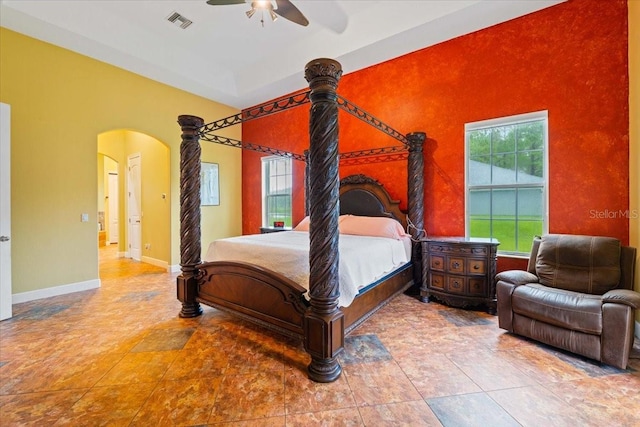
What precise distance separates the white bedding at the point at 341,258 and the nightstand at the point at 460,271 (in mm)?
488

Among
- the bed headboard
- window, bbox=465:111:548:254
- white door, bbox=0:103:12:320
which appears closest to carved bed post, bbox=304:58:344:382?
the bed headboard

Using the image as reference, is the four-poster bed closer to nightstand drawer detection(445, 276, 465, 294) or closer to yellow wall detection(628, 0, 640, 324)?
nightstand drawer detection(445, 276, 465, 294)

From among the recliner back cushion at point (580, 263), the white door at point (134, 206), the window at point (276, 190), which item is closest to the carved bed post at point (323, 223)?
the recliner back cushion at point (580, 263)

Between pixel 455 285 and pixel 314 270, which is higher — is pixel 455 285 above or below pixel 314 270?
below

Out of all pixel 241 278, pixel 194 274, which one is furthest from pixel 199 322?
pixel 241 278

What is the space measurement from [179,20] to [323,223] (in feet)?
13.6

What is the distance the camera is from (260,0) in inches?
107

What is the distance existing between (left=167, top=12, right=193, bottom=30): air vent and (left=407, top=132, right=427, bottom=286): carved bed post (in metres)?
3.71

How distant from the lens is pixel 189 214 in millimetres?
3105

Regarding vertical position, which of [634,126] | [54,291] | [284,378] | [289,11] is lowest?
[284,378]

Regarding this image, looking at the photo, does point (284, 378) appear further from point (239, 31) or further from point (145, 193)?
point (145, 193)

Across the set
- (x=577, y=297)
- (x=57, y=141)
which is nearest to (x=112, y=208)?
(x=57, y=141)

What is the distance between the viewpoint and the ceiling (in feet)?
11.1

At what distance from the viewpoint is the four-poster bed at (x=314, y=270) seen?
6.57ft
